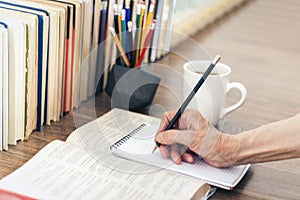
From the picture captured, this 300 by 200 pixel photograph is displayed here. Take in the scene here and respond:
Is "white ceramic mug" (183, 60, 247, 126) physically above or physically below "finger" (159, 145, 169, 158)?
above

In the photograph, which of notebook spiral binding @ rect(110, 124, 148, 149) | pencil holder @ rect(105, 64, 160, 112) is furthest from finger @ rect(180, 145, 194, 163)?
pencil holder @ rect(105, 64, 160, 112)

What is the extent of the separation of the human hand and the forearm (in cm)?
2

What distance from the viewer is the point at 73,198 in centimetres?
97

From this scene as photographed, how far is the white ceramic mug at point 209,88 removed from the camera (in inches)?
48.6

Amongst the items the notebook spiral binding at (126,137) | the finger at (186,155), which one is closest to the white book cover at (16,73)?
the notebook spiral binding at (126,137)

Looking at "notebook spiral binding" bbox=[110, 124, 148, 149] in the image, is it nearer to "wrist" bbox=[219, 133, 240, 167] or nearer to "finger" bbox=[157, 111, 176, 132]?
"finger" bbox=[157, 111, 176, 132]

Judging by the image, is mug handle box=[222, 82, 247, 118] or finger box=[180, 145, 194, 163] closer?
finger box=[180, 145, 194, 163]

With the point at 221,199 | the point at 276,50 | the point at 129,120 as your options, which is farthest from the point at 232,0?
the point at 221,199

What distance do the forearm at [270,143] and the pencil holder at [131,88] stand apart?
0.26 metres

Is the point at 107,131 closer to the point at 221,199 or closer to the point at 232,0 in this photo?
the point at 221,199

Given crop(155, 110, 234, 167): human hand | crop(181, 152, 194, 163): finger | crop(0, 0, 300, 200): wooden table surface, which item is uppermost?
crop(155, 110, 234, 167): human hand

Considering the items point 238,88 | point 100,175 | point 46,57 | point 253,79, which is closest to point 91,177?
point 100,175

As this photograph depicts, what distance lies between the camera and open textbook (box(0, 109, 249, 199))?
0.99 metres

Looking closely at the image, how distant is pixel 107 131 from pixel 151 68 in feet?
0.80
